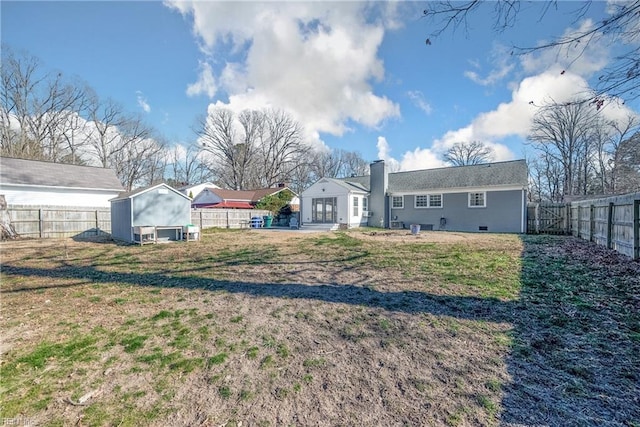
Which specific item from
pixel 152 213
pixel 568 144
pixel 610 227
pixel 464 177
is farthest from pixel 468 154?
pixel 152 213

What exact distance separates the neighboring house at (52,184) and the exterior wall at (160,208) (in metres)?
9.03

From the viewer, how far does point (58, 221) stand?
1489 cm

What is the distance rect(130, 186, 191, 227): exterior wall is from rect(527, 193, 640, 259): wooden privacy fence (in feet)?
51.0

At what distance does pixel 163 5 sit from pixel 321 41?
491 cm

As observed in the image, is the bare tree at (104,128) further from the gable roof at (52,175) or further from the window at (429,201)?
the window at (429,201)

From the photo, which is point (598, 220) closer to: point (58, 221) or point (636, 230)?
point (636, 230)

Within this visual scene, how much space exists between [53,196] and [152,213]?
9619 millimetres

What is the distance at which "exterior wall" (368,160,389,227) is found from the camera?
2117cm

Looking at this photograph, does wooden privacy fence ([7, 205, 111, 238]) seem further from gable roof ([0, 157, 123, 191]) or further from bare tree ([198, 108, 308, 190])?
bare tree ([198, 108, 308, 190])

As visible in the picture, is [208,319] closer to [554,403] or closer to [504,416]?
[504,416]

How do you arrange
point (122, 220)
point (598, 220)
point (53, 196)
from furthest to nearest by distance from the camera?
1. point (53, 196)
2. point (122, 220)
3. point (598, 220)

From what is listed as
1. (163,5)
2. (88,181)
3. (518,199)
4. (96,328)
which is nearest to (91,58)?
(163,5)

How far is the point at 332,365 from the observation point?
9.24ft

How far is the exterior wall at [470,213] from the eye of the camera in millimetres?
16844
